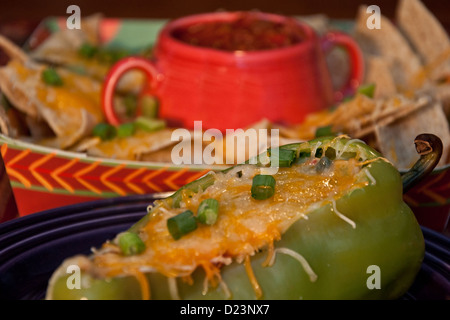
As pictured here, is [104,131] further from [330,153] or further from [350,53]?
[350,53]

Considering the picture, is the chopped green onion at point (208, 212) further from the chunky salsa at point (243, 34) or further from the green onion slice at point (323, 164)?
the chunky salsa at point (243, 34)

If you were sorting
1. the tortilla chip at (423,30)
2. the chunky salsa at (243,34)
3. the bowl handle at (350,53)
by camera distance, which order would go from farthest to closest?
the tortilla chip at (423,30) < the bowl handle at (350,53) < the chunky salsa at (243,34)

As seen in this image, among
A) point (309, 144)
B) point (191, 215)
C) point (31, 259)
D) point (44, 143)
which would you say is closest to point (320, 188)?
point (309, 144)

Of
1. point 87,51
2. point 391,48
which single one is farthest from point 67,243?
point 391,48

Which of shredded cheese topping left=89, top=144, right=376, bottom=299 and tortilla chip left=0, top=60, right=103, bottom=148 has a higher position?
tortilla chip left=0, top=60, right=103, bottom=148

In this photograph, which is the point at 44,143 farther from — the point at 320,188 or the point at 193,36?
the point at 320,188

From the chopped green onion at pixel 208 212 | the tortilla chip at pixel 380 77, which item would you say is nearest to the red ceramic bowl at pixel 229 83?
the tortilla chip at pixel 380 77

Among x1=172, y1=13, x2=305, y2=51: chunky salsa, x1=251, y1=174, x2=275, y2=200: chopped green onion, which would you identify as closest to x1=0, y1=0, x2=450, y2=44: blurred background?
x1=172, y1=13, x2=305, y2=51: chunky salsa

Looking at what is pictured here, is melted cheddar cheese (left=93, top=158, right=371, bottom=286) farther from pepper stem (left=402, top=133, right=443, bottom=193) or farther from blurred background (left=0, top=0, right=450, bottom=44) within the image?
blurred background (left=0, top=0, right=450, bottom=44)
